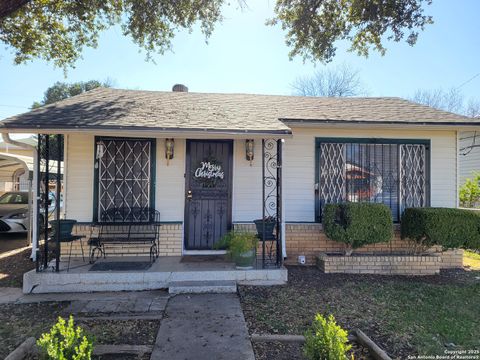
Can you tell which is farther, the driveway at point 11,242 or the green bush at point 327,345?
the driveway at point 11,242

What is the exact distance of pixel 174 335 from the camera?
3.52 m

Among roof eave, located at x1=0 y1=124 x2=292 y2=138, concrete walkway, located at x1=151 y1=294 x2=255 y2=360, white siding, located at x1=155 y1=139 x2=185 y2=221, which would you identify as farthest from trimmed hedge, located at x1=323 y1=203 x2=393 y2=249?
white siding, located at x1=155 y1=139 x2=185 y2=221

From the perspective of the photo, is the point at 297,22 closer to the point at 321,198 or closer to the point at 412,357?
the point at 321,198

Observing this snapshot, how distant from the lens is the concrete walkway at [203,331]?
124 inches

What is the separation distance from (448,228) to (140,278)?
5.72 meters

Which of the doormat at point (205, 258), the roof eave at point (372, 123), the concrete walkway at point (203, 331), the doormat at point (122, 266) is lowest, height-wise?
the concrete walkway at point (203, 331)

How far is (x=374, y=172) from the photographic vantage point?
6.80 meters

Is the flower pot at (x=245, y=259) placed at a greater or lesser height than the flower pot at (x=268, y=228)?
lesser

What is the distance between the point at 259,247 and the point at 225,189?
1.39 m

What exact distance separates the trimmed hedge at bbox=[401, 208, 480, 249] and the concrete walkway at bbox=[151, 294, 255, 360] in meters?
3.95

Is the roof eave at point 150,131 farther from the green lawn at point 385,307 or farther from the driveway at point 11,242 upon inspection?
the driveway at point 11,242

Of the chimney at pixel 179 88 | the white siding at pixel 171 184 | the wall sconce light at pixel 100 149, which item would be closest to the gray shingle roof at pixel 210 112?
the wall sconce light at pixel 100 149

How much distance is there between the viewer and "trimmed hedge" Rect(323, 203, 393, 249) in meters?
5.85

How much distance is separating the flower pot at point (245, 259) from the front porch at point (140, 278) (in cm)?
11
